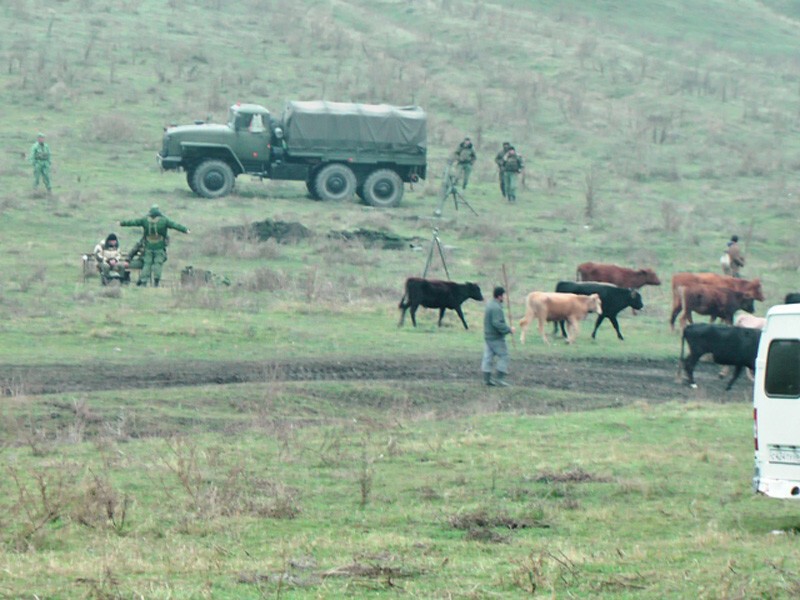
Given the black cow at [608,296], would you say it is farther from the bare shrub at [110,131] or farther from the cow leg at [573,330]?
the bare shrub at [110,131]

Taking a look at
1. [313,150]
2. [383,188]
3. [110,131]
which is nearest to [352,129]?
[313,150]

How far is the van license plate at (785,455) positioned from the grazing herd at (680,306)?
953cm

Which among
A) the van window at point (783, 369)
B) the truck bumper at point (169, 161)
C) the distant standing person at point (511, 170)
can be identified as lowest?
the van window at point (783, 369)

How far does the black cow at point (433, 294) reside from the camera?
22797 mm

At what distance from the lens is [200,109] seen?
139 ft

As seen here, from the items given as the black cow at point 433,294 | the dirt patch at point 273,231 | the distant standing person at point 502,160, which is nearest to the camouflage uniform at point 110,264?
the dirt patch at point 273,231

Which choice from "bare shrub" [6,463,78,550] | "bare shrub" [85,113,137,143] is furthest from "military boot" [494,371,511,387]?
"bare shrub" [85,113,137,143]

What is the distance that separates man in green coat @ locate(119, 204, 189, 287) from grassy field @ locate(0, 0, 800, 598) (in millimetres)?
1213

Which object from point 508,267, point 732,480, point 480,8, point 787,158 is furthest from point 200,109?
point 732,480

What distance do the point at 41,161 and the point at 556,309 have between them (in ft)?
49.9

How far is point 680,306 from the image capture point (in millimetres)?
24469

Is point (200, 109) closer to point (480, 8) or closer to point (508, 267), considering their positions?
point (508, 267)

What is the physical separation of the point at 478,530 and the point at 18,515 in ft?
11.3

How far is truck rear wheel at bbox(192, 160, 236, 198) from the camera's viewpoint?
3372 centimetres
